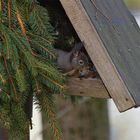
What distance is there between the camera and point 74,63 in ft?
6.18

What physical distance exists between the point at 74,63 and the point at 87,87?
100 millimetres

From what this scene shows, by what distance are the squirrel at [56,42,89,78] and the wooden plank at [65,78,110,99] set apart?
0.10 feet

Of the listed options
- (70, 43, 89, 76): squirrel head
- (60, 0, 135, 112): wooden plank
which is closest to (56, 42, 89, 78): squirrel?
(70, 43, 89, 76): squirrel head

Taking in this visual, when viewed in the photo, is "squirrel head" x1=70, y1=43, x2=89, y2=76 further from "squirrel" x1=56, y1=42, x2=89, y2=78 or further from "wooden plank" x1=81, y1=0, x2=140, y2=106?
"wooden plank" x1=81, y1=0, x2=140, y2=106

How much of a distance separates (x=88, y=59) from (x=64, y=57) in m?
0.09

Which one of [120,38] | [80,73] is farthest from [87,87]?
[120,38]

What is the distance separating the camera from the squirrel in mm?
1882

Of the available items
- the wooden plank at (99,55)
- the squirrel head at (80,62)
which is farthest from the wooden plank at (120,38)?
the squirrel head at (80,62)

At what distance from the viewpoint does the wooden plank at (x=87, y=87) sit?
1.83 metres

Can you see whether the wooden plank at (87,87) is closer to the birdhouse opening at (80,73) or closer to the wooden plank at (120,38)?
the birdhouse opening at (80,73)

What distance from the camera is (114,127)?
17.9 ft

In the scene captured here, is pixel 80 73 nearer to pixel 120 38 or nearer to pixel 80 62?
pixel 80 62

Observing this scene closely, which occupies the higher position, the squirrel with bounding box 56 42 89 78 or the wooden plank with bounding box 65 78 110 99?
the squirrel with bounding box 56 42 89 78

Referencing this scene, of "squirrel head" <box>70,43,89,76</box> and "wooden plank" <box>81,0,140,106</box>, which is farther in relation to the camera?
"squirrel head" <box>70,43,89,76</box>
